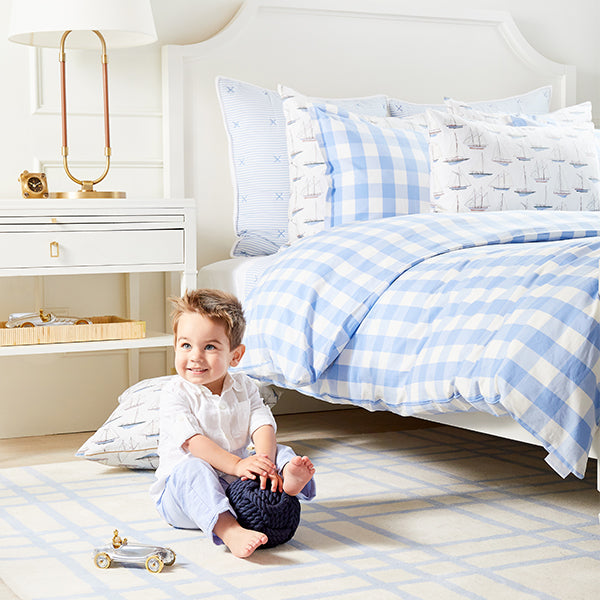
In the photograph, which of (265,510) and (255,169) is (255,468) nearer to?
(265,510)

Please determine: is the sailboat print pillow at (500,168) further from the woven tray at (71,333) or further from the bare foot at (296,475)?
the bare foot at (296,475)

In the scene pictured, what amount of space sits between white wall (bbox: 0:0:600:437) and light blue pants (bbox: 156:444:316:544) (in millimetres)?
1231

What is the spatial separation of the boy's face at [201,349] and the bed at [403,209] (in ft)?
1.03

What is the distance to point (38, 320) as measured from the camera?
260cm

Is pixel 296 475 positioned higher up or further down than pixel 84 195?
further down

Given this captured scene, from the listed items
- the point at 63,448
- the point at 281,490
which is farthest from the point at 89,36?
the point at 281,490

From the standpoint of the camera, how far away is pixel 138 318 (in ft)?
9.85

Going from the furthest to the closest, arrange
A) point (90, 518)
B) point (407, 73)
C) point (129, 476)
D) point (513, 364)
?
1. point (407, 73)
2. point (129, 476)
3. point (90, 518)
4. point (513, 364)

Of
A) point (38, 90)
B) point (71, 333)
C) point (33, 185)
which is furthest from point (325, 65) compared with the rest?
point (71, 333)

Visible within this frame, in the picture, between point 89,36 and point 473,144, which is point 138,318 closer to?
point 89,36

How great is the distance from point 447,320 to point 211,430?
512 millimetres

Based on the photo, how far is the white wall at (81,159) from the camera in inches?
114

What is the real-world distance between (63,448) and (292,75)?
146 cm

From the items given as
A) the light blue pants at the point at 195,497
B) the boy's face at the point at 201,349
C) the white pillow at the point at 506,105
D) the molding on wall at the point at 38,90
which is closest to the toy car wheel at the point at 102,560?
the light blue pants at the point at 195,497
